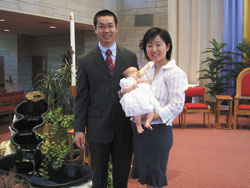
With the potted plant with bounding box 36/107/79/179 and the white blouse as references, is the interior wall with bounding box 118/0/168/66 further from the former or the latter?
the white blouse

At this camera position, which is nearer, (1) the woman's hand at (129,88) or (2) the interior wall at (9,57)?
(1) the woman's hand at (129,88)

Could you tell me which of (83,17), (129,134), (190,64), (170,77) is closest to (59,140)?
(129,134)

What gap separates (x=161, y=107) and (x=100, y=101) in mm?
417

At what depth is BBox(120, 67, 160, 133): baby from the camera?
1585 millimetres

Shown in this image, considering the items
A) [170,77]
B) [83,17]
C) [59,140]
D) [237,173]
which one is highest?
[83,17]

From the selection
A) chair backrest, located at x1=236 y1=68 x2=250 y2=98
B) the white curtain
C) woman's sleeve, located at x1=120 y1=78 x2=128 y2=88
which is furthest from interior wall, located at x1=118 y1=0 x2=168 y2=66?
woman's sleeve, located at x1=120 y1=78 x2=128 y2=88

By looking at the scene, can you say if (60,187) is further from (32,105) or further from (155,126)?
(32,105)

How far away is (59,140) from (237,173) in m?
2.01

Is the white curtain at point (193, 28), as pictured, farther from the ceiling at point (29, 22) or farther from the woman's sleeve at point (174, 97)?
the woman's sleeve at point (174, 97)

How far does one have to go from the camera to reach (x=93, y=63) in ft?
6.13

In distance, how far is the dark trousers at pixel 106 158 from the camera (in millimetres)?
1896

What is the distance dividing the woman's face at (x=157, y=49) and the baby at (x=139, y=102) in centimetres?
16

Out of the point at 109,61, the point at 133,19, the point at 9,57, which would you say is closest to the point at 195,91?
the point at 133,19

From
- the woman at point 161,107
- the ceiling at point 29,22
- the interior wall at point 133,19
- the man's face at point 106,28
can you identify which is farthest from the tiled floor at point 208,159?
the interior wall at point 133,19
